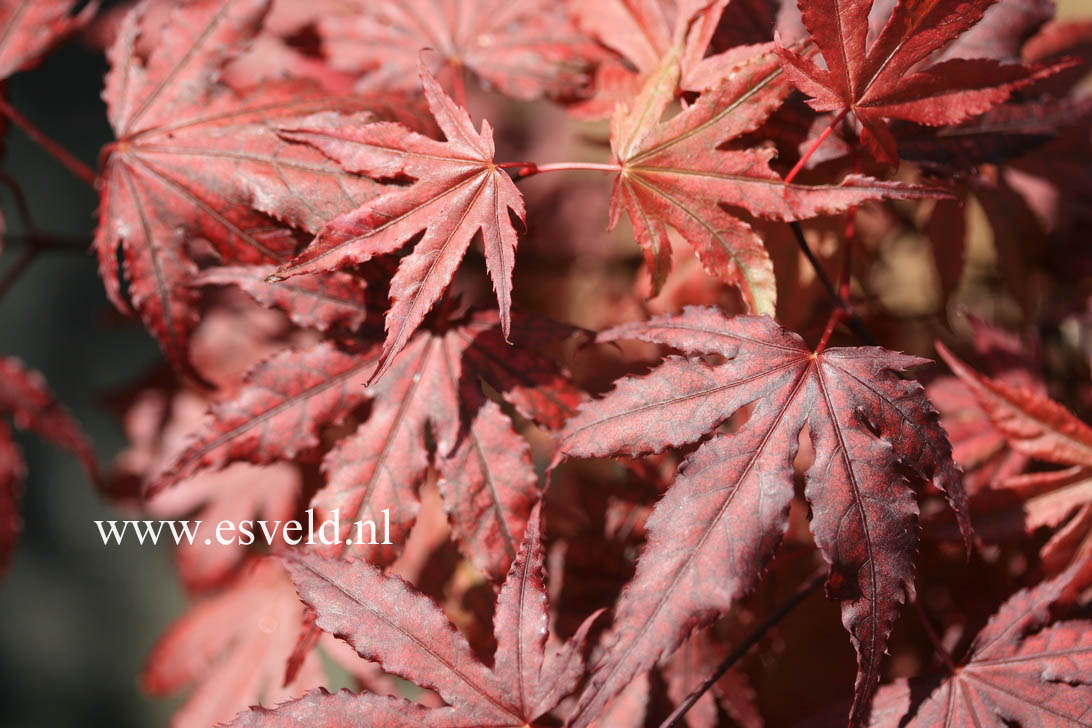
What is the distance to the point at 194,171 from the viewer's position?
0.82m

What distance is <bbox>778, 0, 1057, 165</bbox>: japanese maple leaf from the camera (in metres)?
0.63

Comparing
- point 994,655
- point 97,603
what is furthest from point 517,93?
point 97,603

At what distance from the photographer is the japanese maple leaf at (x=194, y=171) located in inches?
30.0

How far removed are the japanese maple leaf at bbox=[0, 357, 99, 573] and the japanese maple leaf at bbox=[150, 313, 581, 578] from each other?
0.31 metres

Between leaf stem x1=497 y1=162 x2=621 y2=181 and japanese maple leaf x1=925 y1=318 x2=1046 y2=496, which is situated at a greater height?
leaf stem x1=497 y1=162 x2=621 y2=181

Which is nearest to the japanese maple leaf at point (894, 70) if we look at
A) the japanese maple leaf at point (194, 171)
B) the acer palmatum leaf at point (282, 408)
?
the japanese maple leaf at point (194, 171)

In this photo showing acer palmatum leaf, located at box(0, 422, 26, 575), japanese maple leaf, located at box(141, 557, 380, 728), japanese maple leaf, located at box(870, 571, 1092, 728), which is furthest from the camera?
japanese maple leaf, located at box(141, 557, 380, 728)

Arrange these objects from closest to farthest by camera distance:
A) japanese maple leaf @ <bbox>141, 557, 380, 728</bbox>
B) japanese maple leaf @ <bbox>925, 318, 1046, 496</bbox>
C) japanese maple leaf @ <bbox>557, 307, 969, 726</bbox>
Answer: japanese maple leaf @ <bbox>557, 307, 969, 726</bbox>, japanese maple leaf @ <bbox>925, 318, 1046, 496</bbox>, japanese maple leaf @ <bbox>141, 557, 380, 728</bbox>

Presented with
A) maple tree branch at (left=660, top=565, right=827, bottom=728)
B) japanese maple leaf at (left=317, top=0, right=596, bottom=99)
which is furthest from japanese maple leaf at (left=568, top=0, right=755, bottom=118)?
maple tree branch at (left=660, top=565, right=827, bottom=728)

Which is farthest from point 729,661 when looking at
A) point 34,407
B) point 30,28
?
point 30,28

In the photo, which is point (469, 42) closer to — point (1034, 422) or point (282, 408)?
point (282, 408)

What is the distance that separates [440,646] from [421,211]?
408mm

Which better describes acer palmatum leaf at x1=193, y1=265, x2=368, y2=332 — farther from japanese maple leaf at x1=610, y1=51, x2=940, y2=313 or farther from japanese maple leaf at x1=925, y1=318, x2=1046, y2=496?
japanese maple leaf at x1=925, y1=318, x2=1046, y2=496

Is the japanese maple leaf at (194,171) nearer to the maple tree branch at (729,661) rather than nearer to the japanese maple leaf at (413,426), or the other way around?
the japanese maple leaf at (413,426)
